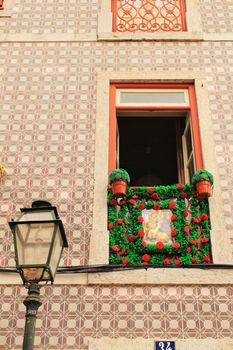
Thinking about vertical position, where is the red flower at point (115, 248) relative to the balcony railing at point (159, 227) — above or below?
below

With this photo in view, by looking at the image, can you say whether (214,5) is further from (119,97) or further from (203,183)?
(203,183)

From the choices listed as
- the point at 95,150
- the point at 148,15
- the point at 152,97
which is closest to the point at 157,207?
the point at 95,150

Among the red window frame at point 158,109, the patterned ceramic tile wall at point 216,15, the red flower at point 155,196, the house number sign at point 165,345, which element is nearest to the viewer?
the house number sign at point 165,345

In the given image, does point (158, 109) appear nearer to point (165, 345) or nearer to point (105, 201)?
point (105, 201)

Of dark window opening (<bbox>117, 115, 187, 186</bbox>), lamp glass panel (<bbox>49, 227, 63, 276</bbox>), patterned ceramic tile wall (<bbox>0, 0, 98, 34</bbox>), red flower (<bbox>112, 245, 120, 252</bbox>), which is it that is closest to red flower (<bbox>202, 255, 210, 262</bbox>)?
red flower (<bbox>112, 245, 120, 252</bbox>)

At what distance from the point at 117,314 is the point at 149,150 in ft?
15.9

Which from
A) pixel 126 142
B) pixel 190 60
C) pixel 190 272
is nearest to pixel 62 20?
pixel 190 60

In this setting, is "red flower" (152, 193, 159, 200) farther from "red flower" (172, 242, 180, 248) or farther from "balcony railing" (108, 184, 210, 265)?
"red flower" (172, 242, 180, 248)

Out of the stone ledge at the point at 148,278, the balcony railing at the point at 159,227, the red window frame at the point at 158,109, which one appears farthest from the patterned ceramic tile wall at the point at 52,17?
the stone ledge at the point at 148,278

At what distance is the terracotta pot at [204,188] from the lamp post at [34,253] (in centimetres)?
232

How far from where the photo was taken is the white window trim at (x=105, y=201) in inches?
225

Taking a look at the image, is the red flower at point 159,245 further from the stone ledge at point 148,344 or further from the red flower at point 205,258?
the stone ledge at point 148,344

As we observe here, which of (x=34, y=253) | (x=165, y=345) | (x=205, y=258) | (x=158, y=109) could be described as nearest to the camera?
(x=34, y=253)

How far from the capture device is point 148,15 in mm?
7934
